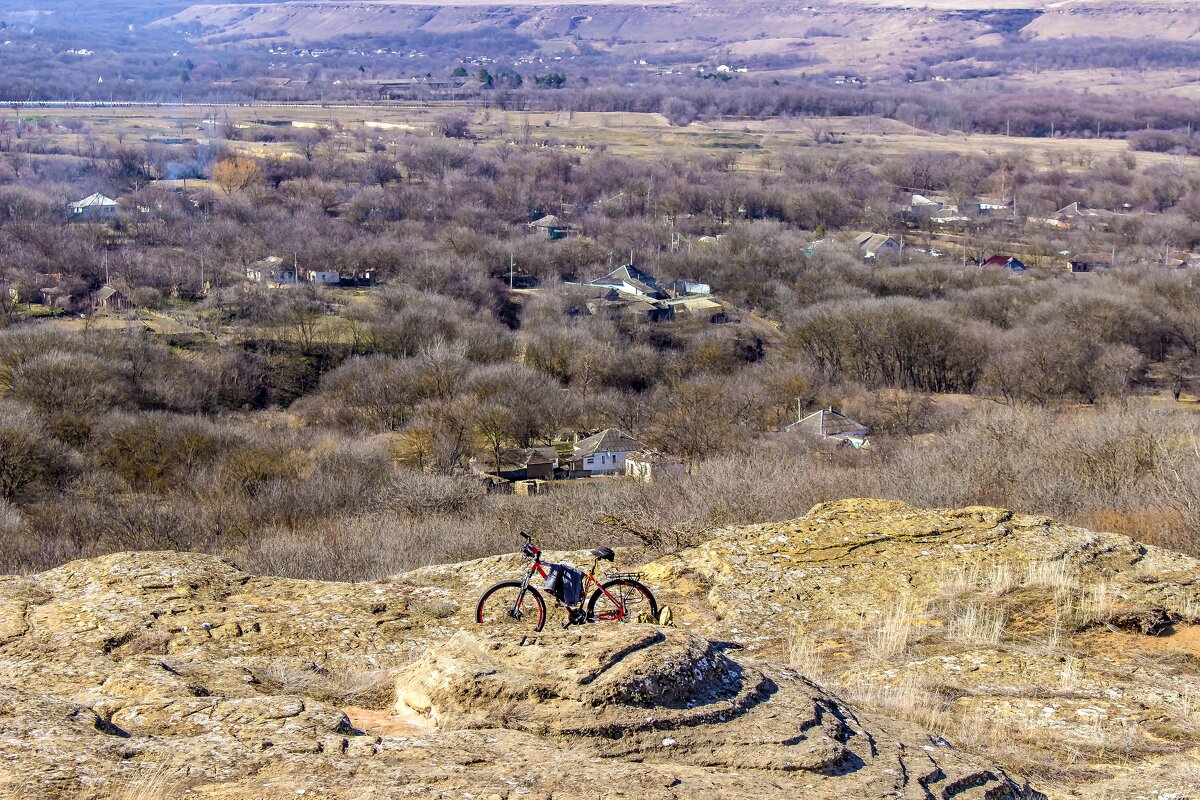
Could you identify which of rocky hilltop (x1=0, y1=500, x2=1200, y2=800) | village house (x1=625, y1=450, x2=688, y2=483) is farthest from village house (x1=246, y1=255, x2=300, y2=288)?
rocky hilltop (x1=0, y1=500, x2=1200, y2=800)

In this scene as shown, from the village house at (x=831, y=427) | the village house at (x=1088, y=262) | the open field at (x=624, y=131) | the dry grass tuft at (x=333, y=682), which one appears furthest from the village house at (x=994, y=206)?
the dry grass tuft at (x=333, y=682)

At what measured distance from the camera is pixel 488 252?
179 feet

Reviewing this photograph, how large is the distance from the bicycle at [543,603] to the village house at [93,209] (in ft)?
190

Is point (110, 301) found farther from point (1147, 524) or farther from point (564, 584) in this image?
point (564, 584)

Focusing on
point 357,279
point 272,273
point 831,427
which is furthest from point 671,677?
point 357,279

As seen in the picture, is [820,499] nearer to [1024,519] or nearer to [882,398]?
[1024,519]

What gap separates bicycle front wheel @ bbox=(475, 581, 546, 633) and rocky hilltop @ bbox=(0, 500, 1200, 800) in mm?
435

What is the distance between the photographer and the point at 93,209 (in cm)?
6091

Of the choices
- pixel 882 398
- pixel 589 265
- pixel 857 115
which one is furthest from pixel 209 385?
pixel 857 115

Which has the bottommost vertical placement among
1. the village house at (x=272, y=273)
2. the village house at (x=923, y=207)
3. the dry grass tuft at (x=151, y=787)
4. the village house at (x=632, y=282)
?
the village house at (x=923, y=207)

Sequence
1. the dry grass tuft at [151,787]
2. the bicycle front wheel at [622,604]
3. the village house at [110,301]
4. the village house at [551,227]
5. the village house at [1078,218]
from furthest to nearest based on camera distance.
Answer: the village house at [1078,218], the village house at [551,227], the village house at [110,301], the bicycle front wheel at [622,604], the dry grass tuft at [151,787]

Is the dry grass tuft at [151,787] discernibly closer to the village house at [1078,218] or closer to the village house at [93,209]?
the village house at [93,209]

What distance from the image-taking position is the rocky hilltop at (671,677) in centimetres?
489

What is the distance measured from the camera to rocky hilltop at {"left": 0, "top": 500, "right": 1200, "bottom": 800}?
4895mm
